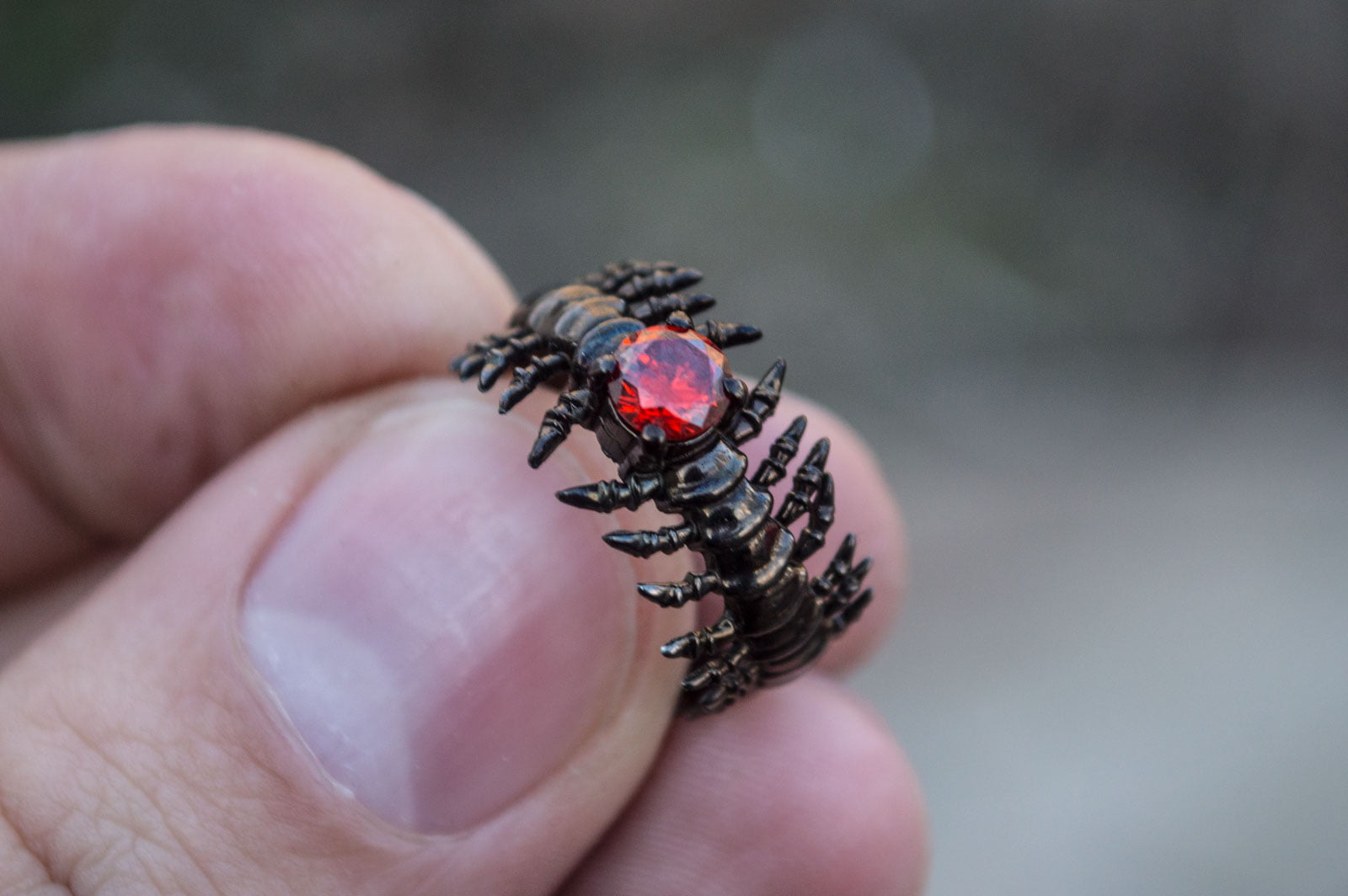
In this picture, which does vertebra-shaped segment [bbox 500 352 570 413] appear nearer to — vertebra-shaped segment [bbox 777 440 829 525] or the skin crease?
the skin crease

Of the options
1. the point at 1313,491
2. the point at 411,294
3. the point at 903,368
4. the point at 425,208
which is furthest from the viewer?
the point at 903,368

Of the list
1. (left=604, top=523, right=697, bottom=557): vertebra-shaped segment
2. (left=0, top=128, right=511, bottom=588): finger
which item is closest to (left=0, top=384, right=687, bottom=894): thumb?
(left=604, top=523, right=697, bottom=557): vertebra-shaped segment

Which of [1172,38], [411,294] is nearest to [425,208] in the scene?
[411,294]

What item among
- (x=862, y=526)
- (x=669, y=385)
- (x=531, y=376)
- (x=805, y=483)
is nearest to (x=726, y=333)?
(x=669, y=385)

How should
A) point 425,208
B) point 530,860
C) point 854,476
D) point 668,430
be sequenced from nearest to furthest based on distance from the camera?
point 668,430, point 530,860, point 425,208, point 854,476

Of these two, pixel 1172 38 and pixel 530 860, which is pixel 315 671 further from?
pixel 1172 38

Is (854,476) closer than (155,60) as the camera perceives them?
Yes
